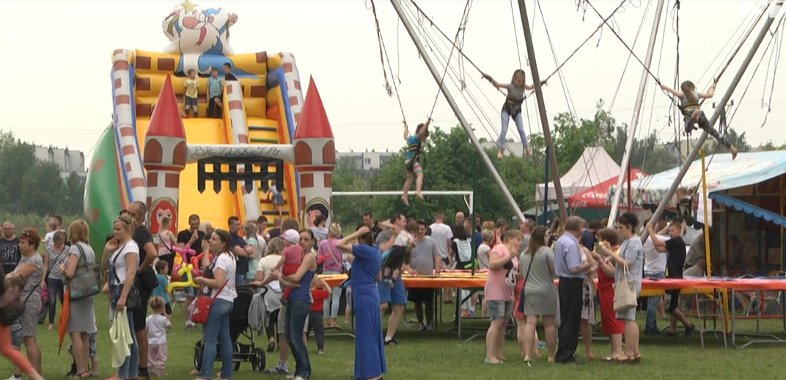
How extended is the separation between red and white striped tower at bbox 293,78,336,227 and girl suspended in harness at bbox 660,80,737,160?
9371mm

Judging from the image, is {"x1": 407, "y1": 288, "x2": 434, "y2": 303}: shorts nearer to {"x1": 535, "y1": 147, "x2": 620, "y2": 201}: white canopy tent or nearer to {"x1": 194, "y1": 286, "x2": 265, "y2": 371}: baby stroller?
{"x1": 194, "y1": 286, "x2": 265, "y2": 371}: baby stroller

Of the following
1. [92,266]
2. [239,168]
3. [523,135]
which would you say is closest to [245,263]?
[523,135]

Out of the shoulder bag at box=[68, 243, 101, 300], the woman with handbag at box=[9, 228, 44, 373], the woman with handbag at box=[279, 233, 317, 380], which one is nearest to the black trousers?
the woman with handbag at box=[279, 233, 317, 380]

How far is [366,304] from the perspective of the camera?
12039 millimetres

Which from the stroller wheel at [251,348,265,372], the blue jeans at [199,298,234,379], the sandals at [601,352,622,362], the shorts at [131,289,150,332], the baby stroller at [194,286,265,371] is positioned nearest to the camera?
the blue jeans at [199,298,234,379]

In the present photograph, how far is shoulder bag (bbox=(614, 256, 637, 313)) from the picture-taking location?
13555mm

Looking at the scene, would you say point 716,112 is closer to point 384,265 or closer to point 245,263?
point 384,265

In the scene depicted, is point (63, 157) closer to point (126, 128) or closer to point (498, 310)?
point (126, 128)

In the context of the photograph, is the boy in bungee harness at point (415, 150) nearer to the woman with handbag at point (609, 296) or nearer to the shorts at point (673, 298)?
the woman with handbag at point (609, 296)

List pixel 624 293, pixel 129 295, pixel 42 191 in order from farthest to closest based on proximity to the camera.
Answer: pixel 42 191 → pixel 624 293 → pixel 129 295

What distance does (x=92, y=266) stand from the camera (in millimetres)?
12125

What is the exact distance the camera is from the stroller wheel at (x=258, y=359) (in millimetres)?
13352

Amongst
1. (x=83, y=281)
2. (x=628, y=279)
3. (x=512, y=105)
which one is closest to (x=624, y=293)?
(x=628, y=279)

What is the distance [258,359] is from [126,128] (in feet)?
46.7
